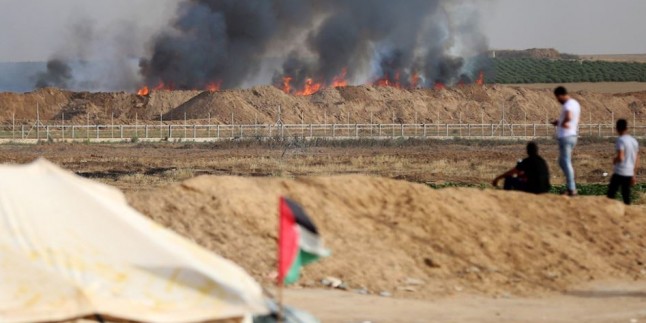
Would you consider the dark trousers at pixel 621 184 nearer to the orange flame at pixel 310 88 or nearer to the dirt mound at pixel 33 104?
the dirt mound at pixel 33 104

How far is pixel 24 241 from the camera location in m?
11.9

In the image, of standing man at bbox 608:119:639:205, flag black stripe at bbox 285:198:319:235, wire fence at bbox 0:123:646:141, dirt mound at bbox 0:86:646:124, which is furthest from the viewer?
dirt mound at bbox 0:86:646:124

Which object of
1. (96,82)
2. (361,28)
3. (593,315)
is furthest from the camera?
(96,82)

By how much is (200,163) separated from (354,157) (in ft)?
22.7

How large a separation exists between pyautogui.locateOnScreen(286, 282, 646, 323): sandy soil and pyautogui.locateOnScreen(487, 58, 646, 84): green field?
4610 inches

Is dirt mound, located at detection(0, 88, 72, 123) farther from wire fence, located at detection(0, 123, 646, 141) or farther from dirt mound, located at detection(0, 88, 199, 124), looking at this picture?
wire fence, located at detection(0, 123, 646, 141)

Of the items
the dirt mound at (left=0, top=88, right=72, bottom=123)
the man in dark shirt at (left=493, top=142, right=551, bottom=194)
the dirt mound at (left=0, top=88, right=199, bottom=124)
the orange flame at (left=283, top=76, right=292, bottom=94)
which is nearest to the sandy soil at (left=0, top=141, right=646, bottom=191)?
the man in dark shirt at (left=493, top=142, right=551, bottom=194)

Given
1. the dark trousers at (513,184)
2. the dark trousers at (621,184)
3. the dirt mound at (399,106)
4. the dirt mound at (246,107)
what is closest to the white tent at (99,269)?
the dark trousers at (513,184)

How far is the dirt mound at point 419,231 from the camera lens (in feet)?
57.2

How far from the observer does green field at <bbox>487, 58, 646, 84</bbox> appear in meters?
150

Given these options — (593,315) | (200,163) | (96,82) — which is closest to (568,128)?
(593,315)

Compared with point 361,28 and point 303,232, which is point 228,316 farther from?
point 361,28

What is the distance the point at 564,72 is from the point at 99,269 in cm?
15130

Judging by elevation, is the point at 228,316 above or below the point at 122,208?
below
